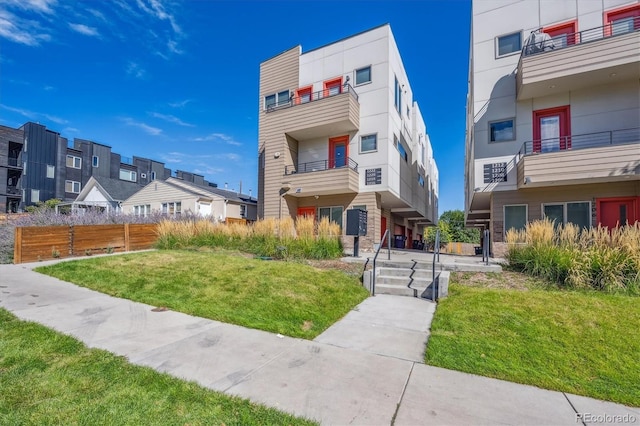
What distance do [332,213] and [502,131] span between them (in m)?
8.40

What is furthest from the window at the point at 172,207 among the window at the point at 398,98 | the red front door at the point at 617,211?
the red front door at the point at 617,211

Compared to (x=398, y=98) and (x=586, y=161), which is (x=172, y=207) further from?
(x=586, y=161)

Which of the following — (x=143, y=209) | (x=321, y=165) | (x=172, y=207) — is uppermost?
(x=321, y=165)

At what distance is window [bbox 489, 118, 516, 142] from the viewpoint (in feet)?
39.5

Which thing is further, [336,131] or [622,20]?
[336,131]

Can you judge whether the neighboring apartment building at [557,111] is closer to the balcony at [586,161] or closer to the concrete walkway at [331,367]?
the balcony at [586,161]

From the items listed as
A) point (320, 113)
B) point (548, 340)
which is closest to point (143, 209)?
point (320, 113)

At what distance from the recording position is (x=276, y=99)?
1720cm

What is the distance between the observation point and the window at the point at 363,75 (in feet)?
47.5

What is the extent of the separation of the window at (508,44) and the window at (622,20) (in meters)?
2.67

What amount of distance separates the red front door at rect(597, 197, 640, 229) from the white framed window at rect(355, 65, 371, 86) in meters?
10.8

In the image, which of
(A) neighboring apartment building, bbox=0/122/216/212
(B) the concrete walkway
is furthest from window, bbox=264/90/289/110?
(A) neighboring apartment building, bbox=0/122/216/212

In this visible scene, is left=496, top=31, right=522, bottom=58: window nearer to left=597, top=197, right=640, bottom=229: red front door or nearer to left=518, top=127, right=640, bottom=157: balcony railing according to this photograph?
left=518, top=127, right=640, bottom=157: balcony railing

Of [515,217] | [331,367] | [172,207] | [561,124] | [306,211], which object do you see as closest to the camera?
[331,367]
